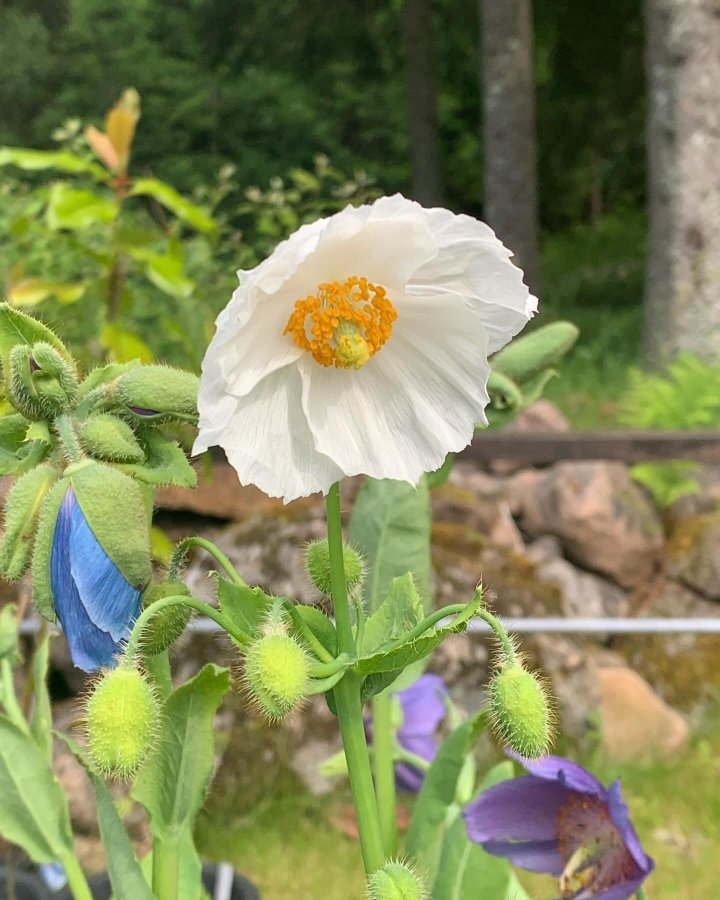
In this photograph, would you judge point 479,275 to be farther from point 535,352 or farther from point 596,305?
point 596,305

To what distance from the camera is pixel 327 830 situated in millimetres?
1672

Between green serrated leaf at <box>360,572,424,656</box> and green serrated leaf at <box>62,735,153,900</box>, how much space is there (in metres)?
0.19

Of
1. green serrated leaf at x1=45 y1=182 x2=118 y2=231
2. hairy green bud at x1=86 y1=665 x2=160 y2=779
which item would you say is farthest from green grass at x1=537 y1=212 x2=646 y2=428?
hairy green bud at x1=86 y1=665 x2=160 y2=779

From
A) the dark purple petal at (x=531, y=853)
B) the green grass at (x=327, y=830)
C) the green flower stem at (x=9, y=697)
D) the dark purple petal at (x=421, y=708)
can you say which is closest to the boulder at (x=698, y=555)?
the green grass at (x=327, y=830)

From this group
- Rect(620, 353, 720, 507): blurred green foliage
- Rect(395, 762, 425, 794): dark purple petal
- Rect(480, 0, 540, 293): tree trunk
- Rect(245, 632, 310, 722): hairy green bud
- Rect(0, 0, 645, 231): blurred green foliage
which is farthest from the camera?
Rect(0, 0, 645, 231): blurred green foliage

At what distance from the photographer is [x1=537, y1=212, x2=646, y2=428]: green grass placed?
12.8 feet

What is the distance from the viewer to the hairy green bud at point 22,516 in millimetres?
465

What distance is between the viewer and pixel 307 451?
0.47m

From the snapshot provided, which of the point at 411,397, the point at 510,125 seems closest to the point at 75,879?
the point at 411,397

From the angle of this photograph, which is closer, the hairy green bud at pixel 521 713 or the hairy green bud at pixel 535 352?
the hairy green bud at pixel 521 713

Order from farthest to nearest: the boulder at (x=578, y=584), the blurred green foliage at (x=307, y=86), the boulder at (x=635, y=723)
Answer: the blurred green foliage at (x=307, y=86)
the boulder at (x=578, y=584)
the boulder at (x=635, y=723)

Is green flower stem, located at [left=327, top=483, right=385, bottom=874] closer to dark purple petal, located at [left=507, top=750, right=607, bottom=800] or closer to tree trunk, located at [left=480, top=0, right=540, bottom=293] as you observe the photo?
dark purple petal, located at [left=507, top=750, right=607, bottom=800]

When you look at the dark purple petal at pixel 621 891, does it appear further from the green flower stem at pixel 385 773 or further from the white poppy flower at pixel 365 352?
the white poppy flower at pixel 365 352

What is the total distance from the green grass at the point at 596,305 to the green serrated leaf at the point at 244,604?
316 centimetres
